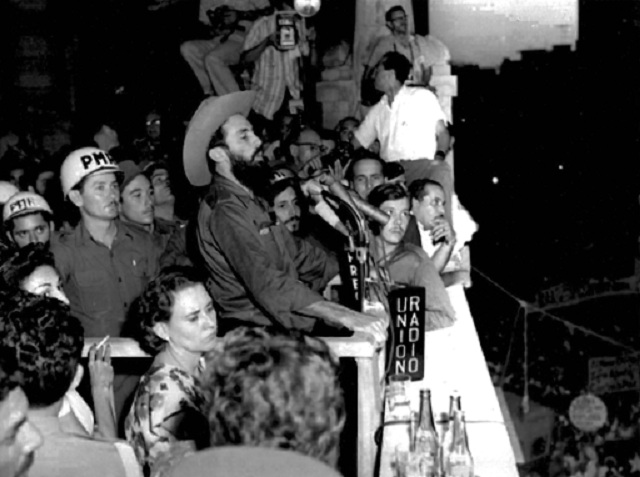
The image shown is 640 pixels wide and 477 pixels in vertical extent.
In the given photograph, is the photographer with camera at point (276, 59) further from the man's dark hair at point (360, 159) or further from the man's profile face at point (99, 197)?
the man's profile face at point (99, 197)

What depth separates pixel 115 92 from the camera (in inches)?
488

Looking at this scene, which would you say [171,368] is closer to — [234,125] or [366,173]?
[234,125]

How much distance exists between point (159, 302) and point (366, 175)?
3426 mm

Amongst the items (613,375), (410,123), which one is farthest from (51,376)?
(613,375)

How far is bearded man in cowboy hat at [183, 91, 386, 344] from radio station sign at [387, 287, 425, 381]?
1.06 feet

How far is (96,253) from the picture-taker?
198 inches

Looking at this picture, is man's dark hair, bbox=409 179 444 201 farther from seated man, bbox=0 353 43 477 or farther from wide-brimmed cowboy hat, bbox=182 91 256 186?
seated man, bbox=0 353 43 477

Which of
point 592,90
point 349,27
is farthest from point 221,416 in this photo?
point 592,90

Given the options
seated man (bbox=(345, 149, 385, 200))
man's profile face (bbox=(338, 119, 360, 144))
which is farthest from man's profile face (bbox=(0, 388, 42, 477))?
man's profile face (bbox=(338, 119, 360, 144))

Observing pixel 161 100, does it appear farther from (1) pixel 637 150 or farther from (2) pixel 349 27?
(1) pixel 637 150

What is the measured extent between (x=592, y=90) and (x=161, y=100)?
15433mm

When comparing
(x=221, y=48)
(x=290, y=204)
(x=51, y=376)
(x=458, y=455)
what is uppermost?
(x=221, y=48)

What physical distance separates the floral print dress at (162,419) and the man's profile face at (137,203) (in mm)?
2643

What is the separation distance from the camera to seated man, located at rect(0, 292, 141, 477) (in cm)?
258
